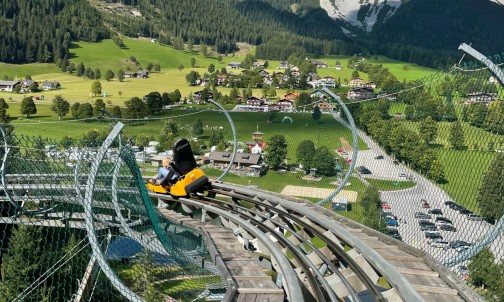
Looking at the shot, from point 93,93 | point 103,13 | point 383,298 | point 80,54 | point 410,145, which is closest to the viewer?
point 383,298

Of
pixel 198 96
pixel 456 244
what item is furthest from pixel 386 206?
pixel 198 96

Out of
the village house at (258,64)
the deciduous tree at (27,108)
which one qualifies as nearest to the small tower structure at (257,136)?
the deciduous tree at (27,108)

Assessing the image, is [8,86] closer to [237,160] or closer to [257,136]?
[257,136]

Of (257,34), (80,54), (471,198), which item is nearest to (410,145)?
(471,198)

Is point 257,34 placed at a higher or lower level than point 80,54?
higher

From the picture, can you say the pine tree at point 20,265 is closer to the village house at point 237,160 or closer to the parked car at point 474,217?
the parked car at point 474,217

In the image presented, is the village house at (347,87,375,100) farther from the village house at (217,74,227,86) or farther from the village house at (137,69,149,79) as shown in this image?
the village house at (137,69,149,79)

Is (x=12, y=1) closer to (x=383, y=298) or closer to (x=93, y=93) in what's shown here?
(x=93, y=93)
